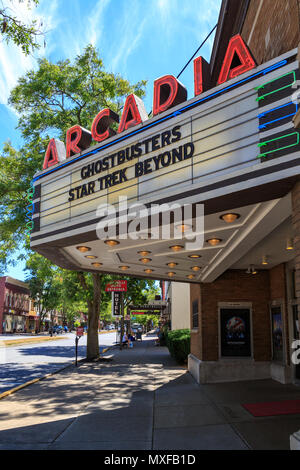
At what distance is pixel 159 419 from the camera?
25.6ft

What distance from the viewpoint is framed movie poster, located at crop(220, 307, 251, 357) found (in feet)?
42.8

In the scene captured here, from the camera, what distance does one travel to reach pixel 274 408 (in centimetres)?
847

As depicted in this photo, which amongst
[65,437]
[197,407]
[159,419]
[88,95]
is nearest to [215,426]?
[159,419]

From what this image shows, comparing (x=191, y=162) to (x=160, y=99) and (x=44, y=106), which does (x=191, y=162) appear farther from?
(x=44, y=106)

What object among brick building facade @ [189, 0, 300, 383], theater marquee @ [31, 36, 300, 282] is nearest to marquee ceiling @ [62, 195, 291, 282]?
theater marquee @ [31, 36, 300, 282]

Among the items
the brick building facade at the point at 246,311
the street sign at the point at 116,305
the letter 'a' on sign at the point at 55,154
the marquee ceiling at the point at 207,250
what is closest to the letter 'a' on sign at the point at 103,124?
the letter 'a' on sign at the point at 55,154

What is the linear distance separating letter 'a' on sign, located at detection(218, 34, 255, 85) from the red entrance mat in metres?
6.59

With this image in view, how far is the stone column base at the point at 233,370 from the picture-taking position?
1267 cm

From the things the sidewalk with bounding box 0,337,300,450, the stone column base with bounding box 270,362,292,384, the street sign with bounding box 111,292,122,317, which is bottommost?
the sidewalk with bounding box 0,337,300,450

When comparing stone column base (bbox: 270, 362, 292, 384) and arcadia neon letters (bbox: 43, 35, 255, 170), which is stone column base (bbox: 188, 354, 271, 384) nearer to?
stone column base (bbox: 270, 362, 292, 384)

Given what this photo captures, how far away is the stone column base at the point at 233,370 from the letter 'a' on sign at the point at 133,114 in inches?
332
